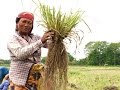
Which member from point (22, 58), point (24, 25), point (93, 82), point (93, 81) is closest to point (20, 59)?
point (22, 58)

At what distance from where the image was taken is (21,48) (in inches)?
183

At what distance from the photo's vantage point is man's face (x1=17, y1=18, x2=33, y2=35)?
479cm

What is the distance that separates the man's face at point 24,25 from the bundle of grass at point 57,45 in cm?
15

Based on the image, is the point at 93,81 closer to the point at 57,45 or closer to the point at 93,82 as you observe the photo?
the point at 93,82

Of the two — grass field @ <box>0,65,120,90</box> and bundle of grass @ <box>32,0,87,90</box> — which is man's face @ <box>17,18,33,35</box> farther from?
grass field @ <box>0,65,120,90</box>

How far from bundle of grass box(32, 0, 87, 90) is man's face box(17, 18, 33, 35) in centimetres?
15

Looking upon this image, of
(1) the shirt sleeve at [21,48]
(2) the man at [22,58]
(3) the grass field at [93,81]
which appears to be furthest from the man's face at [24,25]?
(3) the grass field at [93,81]

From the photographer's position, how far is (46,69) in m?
4.70

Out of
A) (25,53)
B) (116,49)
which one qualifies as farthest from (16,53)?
(116,49)

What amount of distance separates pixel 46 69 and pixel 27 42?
37 centimetres

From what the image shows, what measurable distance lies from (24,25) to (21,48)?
0.89ft

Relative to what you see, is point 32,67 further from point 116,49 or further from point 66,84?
point 116,49

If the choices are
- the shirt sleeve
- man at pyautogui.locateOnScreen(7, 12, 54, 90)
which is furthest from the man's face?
the shirt sleeve

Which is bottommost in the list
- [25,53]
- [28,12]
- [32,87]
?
[32,87]
